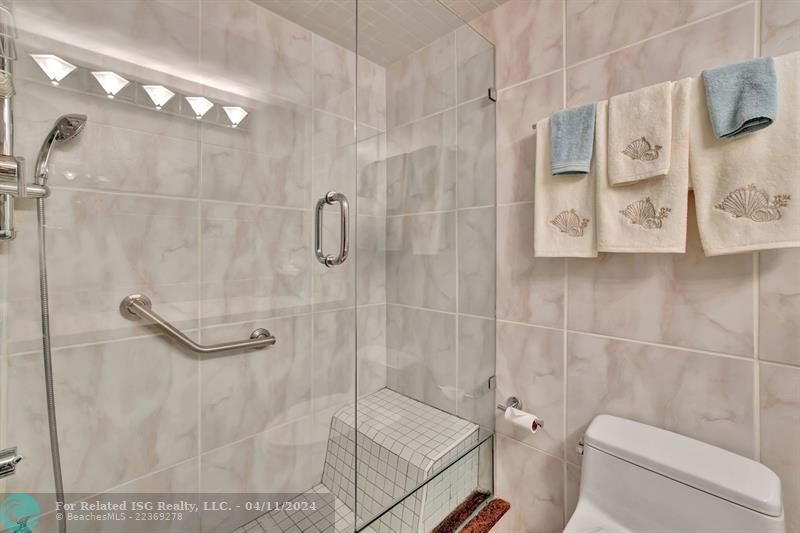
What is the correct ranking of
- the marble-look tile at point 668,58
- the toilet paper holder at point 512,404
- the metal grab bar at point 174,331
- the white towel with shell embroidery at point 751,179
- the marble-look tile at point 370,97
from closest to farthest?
the white towel with shell embroidery at point 751,179
the marble-look tile at point 668,58
the metal grab bar at point 174,331
the marble-look tile at point 370,97
the toilet paper holder at point 512,404

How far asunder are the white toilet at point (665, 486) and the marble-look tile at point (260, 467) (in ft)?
2.97

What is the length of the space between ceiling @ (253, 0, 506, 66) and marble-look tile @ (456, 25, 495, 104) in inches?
2.4

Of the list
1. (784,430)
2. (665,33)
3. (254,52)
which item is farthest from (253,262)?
(784,430)

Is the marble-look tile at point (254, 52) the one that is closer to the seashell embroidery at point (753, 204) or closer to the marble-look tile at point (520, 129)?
the marble-look tile at point (520, 129)

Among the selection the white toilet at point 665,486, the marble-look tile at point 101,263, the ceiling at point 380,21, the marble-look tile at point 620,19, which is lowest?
the white toilet at point 665,486

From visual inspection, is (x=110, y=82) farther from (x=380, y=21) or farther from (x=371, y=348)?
(x=371, y=348)

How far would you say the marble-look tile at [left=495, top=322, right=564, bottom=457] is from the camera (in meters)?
1.24


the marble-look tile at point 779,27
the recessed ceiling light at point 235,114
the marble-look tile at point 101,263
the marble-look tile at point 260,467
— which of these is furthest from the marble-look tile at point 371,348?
the marble-look tile at point 779,27

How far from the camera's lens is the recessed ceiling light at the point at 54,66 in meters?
0.92

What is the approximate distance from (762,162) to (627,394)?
2.37ft

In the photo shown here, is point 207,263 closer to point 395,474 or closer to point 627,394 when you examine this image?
point 395,474

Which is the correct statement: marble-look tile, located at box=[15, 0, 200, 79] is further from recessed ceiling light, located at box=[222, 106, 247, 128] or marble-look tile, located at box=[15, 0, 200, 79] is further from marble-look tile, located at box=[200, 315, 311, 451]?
marble-look tile, located at box=[200, 315, 311, 451]

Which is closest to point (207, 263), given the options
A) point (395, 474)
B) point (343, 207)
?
point (343, 207)

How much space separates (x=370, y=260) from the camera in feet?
4.02
